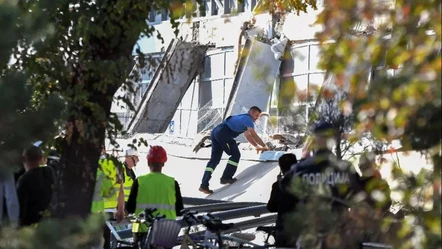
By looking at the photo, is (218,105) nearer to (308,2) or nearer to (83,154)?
(308,2)

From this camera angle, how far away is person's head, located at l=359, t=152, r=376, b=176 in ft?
17.1

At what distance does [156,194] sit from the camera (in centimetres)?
1027

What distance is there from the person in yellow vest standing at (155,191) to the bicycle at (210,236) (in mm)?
195

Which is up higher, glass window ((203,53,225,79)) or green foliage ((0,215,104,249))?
glass window ((203,53,225,79))

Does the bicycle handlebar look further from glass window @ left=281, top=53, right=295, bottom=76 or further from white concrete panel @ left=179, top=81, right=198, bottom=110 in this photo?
white concrete panel @ left=179, top=81, right=198, bottom=110

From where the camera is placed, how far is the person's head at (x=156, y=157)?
10188 mm

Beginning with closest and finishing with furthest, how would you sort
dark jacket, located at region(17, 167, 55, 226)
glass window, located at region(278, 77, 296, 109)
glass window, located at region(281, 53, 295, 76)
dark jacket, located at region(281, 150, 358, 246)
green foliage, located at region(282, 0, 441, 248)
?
green foliage, located at region(282, 0, 441, 248), glass window, located at region(278, 77, 296, 109), dark jacket, located at region(281, 150, 358, 246), dark jacket, located at region(17, 167, 55, 226), glass window, located at region(281, 53, 295, 76)

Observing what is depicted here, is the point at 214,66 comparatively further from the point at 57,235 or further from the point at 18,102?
the point at 57,235

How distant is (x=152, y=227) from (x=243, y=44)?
18.1 metres

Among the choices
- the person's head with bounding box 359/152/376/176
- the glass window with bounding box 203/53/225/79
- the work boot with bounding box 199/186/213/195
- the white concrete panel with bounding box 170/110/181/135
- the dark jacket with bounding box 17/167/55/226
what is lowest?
the work boot with bounding box 199/186/213/195

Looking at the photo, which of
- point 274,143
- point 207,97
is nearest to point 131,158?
point 274,143

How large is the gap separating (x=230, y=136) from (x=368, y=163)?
13572 millimetres

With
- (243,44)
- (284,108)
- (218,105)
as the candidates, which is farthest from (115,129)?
(218,105)

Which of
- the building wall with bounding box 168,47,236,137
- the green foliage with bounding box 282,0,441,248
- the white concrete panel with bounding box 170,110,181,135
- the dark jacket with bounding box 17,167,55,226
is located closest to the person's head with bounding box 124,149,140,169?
the dark jacket with bounding box 17,167,55,226
